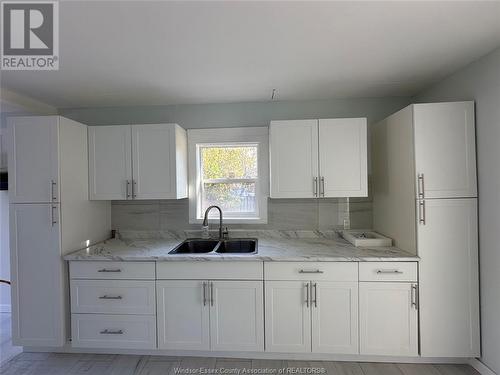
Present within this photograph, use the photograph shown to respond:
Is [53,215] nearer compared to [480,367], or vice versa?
[480,367]

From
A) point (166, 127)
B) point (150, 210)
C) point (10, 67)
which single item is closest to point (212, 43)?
point (166, 127)

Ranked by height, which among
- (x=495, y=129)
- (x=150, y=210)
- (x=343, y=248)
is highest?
(x=495, y=129)

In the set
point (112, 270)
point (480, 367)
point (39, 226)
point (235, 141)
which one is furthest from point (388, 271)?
point (39, 226)

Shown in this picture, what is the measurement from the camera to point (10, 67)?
185 cm

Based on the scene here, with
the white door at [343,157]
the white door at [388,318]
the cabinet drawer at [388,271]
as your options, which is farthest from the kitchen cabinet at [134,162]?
the white door at [388,318]

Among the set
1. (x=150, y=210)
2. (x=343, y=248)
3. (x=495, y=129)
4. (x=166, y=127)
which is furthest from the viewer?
(x=150, y=210)

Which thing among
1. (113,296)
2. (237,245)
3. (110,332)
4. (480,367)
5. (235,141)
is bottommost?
(480,367)

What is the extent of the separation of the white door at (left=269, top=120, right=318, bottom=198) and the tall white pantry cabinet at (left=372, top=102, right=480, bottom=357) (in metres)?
0.78

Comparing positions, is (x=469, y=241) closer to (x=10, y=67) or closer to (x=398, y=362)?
(x=398, y=362)

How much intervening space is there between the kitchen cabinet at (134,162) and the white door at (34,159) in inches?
14.8

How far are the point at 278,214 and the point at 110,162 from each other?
1.79m

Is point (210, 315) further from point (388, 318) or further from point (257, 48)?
point (257, 48)

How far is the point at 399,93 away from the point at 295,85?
1130 mm

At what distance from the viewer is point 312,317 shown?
2.03 meters
